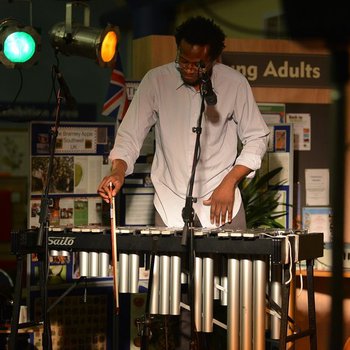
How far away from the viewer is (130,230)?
3596 mm

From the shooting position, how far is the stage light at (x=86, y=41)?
14.5 ft

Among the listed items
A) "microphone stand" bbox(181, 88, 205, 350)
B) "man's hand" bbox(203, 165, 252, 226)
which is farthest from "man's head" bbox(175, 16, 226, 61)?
"man's hand" bbox(203, 165, 252, 226)

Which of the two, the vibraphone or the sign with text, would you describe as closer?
the vibraphone

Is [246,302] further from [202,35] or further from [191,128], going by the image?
[202,35]

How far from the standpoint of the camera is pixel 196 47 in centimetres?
372

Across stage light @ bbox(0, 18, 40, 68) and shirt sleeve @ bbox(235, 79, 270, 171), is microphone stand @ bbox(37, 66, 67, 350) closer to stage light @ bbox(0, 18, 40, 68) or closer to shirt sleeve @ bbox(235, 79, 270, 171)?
shirt sleeve @ bbox(235, 79, 270, 171)

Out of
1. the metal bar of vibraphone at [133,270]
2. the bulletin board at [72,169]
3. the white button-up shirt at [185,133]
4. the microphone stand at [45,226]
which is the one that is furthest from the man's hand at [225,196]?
the bulletin board at [72,169]

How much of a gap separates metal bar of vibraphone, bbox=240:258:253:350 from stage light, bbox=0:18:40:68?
1.90m

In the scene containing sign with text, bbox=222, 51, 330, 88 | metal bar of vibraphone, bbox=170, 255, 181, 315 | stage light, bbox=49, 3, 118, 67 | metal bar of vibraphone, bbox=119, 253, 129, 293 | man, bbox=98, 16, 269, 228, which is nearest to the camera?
metal bar of vibraphone, bbox=170, 255, 181, 315

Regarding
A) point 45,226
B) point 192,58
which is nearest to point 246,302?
point 45,226

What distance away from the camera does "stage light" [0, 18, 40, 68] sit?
4.59 metres

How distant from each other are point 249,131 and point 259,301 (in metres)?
0.82

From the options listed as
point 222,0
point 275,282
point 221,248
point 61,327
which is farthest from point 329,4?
point 222,0

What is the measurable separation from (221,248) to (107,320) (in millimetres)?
1777
